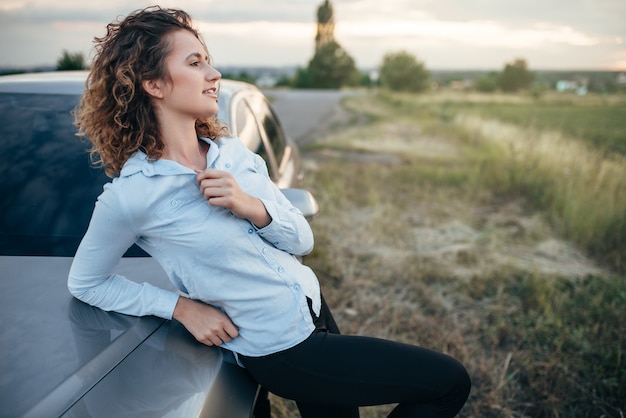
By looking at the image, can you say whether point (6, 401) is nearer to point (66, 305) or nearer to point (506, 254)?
point (66, 305)

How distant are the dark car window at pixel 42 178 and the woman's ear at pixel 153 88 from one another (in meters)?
0.74

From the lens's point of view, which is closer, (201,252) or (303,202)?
(201,252)

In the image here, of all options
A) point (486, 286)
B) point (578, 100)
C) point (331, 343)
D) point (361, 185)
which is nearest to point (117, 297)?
point (331, 343)

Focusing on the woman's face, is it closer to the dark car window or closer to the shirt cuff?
the shirt cuff

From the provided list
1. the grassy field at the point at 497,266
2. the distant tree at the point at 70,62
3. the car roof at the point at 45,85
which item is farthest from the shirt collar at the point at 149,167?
the distant tree at the point at 70,62

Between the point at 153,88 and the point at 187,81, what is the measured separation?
0.10m

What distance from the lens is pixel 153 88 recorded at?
138 cm

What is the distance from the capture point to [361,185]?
6.56m

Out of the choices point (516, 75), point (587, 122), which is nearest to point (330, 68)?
point (516, 75)

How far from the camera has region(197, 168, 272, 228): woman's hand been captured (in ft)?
4.12

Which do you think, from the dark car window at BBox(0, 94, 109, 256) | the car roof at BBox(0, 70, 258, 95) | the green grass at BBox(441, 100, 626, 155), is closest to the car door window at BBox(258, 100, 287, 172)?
the car roof at BBox(0, 70, 258, 95)

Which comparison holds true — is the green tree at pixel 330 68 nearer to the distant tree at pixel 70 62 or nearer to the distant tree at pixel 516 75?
the distant tree at pixel 516 75

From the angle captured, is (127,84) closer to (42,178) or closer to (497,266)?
(42,178)

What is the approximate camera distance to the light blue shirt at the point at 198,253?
1.30 m
